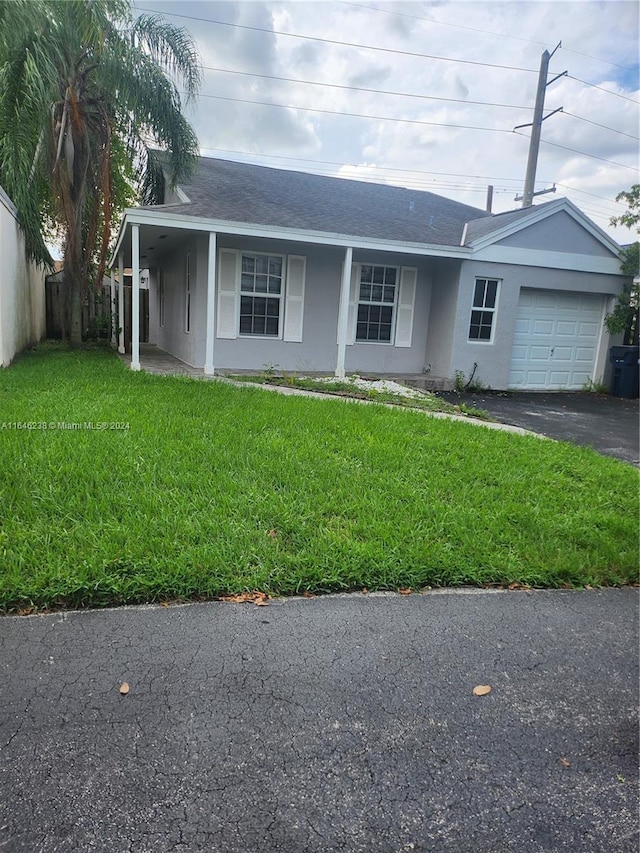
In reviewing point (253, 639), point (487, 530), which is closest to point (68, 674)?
point (253, 639)

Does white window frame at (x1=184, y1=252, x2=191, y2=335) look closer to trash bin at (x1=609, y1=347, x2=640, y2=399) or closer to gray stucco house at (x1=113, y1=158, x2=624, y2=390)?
gray stucco house at (x1=113, y1=158, x2=624, y2=390)

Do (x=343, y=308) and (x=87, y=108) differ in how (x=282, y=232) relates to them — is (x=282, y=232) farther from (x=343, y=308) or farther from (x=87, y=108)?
(x=87, y=108)

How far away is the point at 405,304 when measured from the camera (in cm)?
1257

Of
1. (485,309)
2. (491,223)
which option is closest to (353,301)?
(485,309)

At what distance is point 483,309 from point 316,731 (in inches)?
451

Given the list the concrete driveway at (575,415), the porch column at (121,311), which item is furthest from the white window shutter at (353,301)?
the porch column at (121,311)

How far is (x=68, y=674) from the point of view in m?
2.30

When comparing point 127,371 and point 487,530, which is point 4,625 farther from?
point 127,371

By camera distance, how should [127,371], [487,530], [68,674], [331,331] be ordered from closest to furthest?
[68,674], [487,530], [127,371], [331,331]

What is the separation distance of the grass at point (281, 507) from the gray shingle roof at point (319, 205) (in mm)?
5641

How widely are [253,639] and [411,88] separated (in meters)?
23.1

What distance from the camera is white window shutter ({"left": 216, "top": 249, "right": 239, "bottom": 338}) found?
1106 centimetres

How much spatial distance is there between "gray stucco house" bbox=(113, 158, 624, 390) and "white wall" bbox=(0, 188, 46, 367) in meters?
2.06

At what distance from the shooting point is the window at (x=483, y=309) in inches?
480
